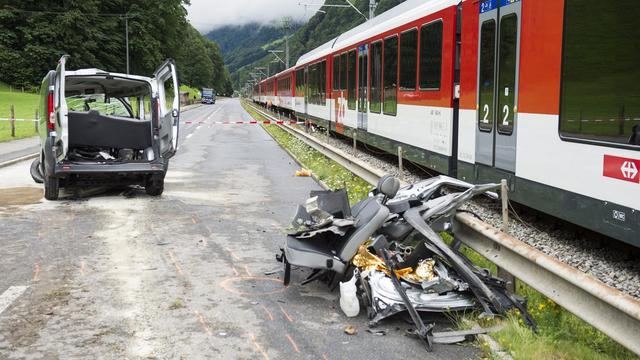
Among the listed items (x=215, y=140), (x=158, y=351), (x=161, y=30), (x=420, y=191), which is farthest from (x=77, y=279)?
(x=161, y=30)

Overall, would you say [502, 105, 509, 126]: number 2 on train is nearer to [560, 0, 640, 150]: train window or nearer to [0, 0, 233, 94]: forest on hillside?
[560, 0, 640, 150]: train window

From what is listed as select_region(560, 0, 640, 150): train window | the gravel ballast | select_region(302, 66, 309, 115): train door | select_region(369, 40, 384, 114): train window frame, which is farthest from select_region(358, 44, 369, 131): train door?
select_region(302, 66, 309, 115): train door

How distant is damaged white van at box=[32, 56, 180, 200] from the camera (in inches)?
393

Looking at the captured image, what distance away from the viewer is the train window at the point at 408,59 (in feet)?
40.7

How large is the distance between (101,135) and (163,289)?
5802 millimetres

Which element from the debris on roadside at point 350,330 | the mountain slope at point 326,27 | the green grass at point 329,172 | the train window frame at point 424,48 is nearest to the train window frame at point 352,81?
the green grass at point 329,172

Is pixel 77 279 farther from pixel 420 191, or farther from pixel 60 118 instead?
pixel 60 118

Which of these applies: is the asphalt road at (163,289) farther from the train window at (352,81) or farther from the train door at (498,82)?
the train window at (352,81)

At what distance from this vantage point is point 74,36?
7338cm

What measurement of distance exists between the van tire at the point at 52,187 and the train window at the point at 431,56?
6.03 m

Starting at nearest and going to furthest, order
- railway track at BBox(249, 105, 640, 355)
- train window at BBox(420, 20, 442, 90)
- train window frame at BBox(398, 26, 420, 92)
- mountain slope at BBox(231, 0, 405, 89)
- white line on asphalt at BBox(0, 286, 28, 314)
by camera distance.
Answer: railway track at BBox(249, 105, 640, 355)
white line on asphalt at BBox(0, 286, 28, 314)
train window at BBox(420, 20, 442, 90)
train window frame at BBox(398, 26, 420, 92)
mountain slope at BBox(231, 0, 405, 89)

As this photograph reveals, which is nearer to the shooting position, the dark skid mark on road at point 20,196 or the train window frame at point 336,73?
the dark skid mark on road at point 20,196

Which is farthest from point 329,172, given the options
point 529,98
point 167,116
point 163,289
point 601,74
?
point 163,289

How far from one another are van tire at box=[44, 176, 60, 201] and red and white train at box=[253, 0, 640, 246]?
5.87m
